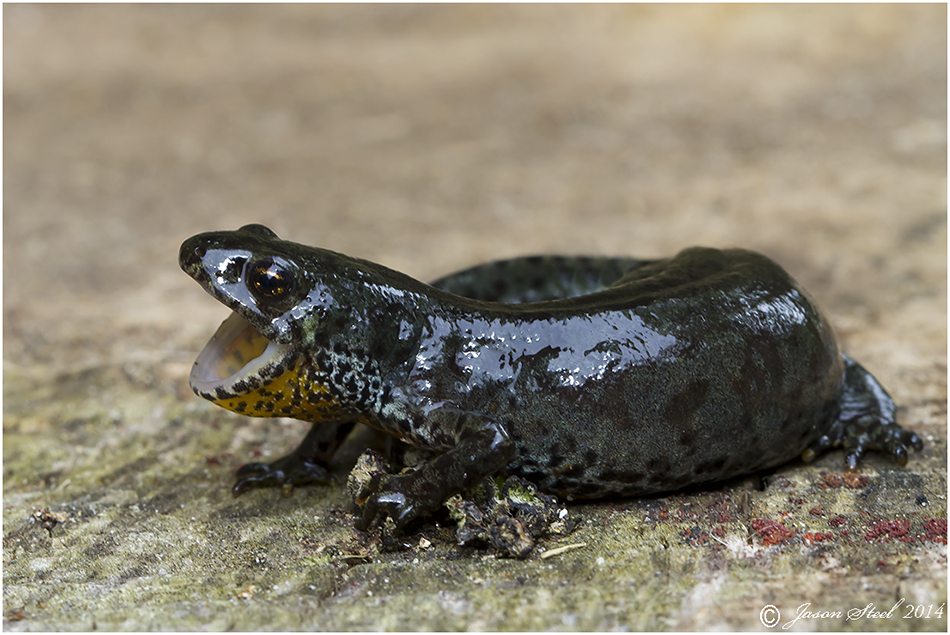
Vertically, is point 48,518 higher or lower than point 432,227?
lower

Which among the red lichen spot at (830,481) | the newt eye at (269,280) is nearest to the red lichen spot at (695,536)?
the red lichen spot at (830,481)

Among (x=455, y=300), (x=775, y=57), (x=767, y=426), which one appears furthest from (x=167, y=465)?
(x=775, y=57)

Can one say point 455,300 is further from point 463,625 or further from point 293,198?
point 293,198

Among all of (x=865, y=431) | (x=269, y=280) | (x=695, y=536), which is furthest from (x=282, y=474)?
(x=865, y=431)

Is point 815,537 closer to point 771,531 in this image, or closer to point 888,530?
point 771,531

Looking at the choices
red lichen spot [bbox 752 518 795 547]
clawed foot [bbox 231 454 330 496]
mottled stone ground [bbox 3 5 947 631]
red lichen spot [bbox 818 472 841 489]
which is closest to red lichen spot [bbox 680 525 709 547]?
mottled stone ground [bbox 3 5 947 631]

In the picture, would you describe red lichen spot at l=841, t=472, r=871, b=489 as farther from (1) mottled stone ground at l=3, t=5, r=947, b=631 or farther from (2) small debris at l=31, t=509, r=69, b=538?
(2) small debris at l=31, t=509, r=69, b=538
